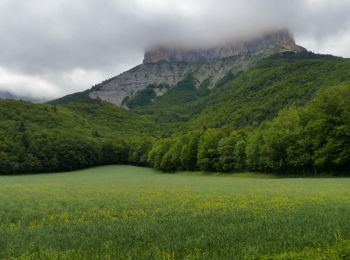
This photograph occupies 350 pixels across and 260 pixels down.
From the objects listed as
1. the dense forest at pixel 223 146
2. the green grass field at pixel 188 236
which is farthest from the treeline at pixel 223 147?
the green grass field at pixel 188 236

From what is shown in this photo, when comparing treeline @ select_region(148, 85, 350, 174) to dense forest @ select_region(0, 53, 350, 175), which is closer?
treeline @ select_region(148, 85, 350, 174)

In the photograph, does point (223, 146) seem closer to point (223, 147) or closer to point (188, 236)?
point (223, 147)

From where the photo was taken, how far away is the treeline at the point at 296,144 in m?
76.4

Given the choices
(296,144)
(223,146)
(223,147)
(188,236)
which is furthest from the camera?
(223,146)

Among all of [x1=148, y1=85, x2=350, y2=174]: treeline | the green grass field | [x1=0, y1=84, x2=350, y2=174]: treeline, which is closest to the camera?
the green grass field

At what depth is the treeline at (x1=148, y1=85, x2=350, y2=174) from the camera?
251 ft

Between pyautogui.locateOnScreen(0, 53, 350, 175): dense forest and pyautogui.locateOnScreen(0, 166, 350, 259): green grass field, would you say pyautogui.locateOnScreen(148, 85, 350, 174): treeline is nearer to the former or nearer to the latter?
pyautogui.locateOnScreen(0, 53, 350, 175): dense forest

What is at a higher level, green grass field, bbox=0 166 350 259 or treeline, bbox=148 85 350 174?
treeline, bbox=148 85 350 174

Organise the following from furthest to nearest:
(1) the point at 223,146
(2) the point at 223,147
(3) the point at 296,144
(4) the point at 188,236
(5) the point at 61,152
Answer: (5) the point at 61,152 → (1) the point at 223,146 → (2) the point at 223,147 → (3) the point at 296,144 → (4) the point at 188,236

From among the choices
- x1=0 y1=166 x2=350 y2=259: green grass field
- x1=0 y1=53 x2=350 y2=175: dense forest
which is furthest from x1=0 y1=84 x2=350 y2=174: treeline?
x1=0 y1=166 x2=350 y2=259: green grass field

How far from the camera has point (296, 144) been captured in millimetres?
84062

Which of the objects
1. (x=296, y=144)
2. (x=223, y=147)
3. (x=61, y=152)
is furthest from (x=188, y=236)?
(x=61, y=152)

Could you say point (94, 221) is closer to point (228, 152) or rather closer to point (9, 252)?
point (9, 252)

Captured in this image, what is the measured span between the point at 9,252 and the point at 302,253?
9669 millimetres
